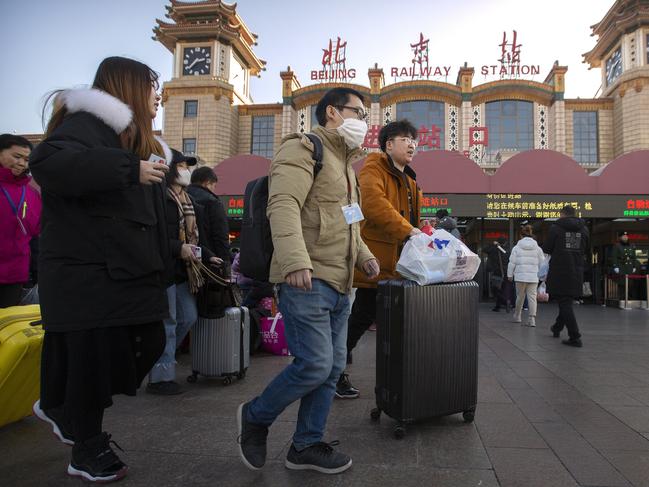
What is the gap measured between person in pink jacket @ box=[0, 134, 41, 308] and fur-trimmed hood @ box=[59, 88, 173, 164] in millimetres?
1510

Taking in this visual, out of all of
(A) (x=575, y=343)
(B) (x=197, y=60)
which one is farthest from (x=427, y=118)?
(A) (x=575, y=343)

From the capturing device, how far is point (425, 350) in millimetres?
2752

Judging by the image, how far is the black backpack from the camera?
2266 mm

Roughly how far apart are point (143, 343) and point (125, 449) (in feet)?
2.45

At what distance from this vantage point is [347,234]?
2.38 m

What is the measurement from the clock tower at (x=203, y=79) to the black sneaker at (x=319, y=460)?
24.3m

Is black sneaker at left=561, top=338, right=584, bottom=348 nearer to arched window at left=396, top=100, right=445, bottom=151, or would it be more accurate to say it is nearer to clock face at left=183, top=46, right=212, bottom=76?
arched window at left=396, top=100, right=445, bottom=151

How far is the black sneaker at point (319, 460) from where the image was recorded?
2238 millimetres

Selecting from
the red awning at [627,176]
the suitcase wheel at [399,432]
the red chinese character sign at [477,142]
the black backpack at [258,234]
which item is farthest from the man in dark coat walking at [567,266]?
the red chinese character sign at [477,142]

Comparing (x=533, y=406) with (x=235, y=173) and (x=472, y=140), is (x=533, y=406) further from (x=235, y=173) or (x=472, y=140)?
(x=472, y=140)

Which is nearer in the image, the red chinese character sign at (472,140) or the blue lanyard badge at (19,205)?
the blue lanyard badge at (19,205)

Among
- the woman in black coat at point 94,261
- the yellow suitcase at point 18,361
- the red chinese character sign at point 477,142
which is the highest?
the red chinese character sign at point 477,142

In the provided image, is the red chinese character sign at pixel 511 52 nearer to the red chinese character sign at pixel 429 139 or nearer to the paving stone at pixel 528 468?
the red chinese character sign at pixel 429 139

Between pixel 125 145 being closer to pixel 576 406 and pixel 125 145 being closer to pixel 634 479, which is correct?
pixel 634 479
